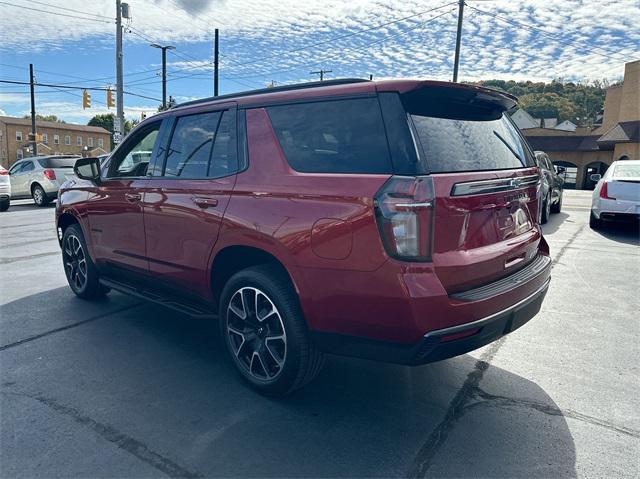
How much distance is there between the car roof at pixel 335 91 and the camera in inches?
103

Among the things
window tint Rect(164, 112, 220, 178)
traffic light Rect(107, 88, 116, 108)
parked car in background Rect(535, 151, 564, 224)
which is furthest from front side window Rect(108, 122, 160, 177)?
traffic light Rect(107, 88, 116, 108)

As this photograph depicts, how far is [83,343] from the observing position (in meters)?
3.96

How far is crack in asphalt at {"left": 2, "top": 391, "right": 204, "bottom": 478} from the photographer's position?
2.37 metres

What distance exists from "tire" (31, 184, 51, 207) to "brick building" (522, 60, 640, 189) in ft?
138

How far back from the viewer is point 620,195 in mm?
9336

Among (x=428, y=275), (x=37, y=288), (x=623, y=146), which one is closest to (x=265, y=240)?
(x=428, y=275)

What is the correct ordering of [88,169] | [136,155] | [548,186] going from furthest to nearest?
[548,186], [88,169], [136,155]

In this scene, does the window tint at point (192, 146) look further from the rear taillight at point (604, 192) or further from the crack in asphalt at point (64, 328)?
the rear taillight at point (604, 192)

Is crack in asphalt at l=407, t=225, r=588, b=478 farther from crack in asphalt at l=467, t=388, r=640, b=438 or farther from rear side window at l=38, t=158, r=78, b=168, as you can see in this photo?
rear side window at l=38, t=158, r=78, b=168

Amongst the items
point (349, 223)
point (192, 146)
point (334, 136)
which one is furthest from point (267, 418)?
point (192, 146)

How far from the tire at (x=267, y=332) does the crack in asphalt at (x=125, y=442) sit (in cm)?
79

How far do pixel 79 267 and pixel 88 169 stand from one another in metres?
1.11

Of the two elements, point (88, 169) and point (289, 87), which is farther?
point (88, 169)

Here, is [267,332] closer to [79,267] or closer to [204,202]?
[204,202]
